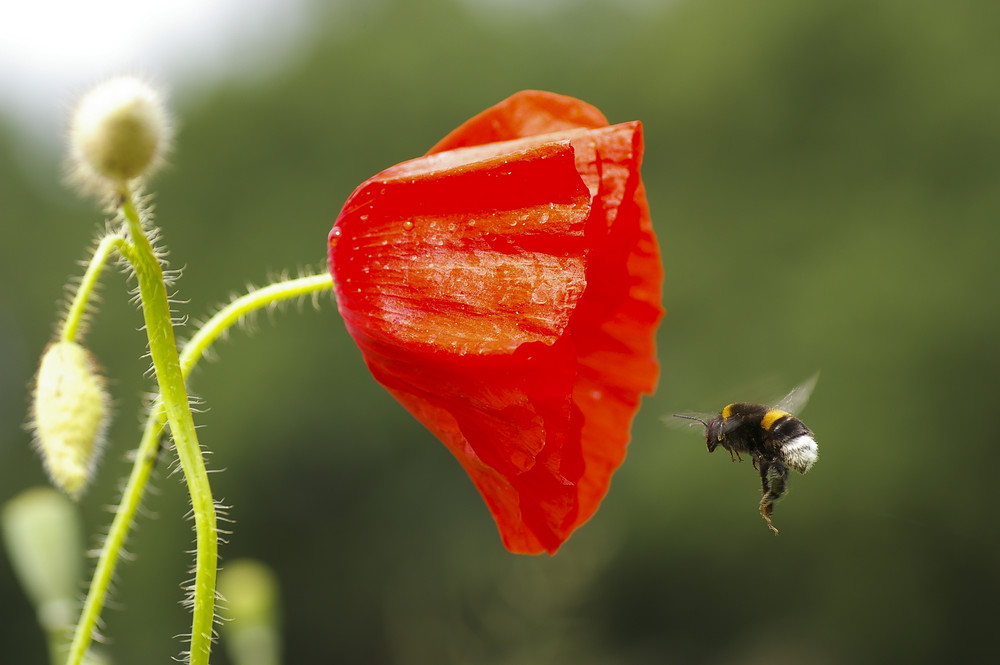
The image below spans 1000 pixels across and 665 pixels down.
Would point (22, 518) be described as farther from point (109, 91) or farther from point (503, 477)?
point (109, 91)

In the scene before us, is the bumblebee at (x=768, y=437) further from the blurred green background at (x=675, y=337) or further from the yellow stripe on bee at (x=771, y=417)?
the blurred green background at (x=675, y=337)

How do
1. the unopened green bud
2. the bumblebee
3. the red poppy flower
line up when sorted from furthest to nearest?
the bumblebee → the unopened green bud → the red poppy flower

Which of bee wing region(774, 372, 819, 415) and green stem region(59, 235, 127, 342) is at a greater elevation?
green stem region(59, 235, 127, 342)

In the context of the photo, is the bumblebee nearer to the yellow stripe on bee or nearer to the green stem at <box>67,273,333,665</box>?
the yellow stripe on bee

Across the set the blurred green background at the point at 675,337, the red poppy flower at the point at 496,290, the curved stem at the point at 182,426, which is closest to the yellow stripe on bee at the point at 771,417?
the red poppy flower at the point at 496,290

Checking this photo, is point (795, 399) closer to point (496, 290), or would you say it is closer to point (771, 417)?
point (771, 417)

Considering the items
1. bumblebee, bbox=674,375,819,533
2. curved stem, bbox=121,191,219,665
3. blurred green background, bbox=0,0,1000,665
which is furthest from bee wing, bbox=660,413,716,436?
blurred green background, bbox=0,0,1000,665

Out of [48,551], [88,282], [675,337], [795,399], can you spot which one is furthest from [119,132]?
[675,337]

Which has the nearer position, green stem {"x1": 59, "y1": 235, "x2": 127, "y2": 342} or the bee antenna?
green stem {"x1": 59, "y1": 235, "x2": 127, "y2": 342}
